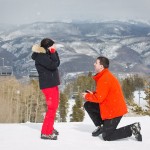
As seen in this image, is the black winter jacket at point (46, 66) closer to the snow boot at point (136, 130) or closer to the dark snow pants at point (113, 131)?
the dark snow pants at point (113, 131)

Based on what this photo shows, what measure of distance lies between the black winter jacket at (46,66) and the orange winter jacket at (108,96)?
0.77 metres

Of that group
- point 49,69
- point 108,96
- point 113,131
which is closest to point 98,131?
point 113,131

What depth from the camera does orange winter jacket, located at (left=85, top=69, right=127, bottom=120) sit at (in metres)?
8.56

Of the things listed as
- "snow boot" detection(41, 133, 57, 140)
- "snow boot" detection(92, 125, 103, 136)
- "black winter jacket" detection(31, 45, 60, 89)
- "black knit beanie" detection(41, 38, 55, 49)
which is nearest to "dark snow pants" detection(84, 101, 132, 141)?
"snow boot" detection(92, 125, 103, 136)

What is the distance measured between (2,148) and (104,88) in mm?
2288

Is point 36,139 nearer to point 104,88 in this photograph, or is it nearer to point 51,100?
point 51,100

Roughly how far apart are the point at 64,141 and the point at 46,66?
5.19 feet

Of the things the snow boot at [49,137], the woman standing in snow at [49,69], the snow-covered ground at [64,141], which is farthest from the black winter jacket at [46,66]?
the snow-covered ground at [64,141]

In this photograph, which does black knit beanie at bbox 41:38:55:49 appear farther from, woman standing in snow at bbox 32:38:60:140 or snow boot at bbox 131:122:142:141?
snow boot at bbox 131:122:142:141

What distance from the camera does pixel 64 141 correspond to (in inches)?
346

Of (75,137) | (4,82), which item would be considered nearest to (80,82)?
(4,82)

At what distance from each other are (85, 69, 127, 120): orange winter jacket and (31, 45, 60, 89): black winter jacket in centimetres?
77

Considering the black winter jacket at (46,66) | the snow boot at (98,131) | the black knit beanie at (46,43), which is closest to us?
the black winter jacket at (46,66)

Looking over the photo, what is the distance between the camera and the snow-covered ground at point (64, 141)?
26.8 ft
